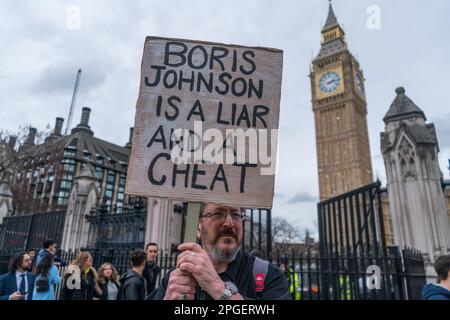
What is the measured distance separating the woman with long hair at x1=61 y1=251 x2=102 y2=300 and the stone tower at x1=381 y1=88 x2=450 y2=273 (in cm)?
579

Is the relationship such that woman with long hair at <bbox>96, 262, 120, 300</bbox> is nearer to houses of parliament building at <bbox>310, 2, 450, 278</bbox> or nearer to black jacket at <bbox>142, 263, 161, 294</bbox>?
black jacket at <bbox>142, 263, 161, 294</bbox>

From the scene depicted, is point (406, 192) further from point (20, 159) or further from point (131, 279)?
point (20, 159)

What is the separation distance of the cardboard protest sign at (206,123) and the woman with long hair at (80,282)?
3.77m

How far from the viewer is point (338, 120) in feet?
259

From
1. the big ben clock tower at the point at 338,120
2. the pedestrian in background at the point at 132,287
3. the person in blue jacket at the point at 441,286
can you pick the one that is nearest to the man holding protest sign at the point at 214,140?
the person in blue jacket at the point at 441,286

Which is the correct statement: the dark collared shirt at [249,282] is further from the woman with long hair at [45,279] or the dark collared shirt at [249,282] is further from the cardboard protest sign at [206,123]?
the woman with long hair at [45,279]

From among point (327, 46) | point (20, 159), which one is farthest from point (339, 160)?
point (20, 159)

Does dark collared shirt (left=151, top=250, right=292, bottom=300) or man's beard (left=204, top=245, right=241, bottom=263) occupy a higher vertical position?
man's beard (left=204, top=245, right=241, bottom=263)

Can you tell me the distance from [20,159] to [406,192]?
20277 mm

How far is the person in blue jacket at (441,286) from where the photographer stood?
2.45 metres

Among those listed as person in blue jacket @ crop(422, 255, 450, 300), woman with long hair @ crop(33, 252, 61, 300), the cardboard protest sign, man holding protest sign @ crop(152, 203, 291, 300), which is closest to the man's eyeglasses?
man holding protest sign @ crop(152, 203, 291, 300)

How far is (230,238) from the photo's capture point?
188 cm

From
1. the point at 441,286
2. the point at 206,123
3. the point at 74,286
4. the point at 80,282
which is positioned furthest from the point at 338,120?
the point at 206,123

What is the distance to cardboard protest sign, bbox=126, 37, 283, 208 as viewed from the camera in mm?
1819
